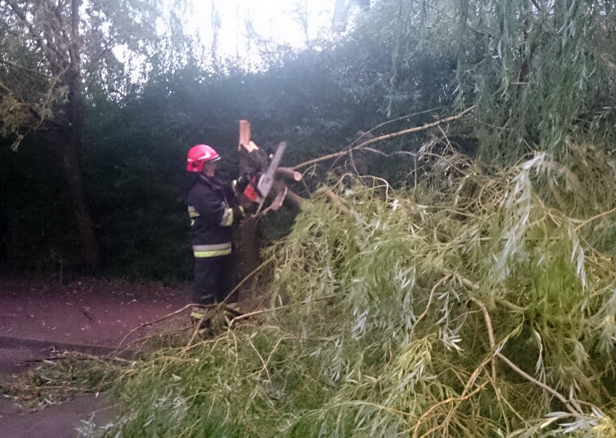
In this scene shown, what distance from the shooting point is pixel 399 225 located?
2939 mm

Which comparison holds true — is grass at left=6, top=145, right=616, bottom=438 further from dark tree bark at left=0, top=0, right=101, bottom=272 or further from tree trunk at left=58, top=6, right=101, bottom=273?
tree trunk at left=58, top=6, right=101, bottom=273

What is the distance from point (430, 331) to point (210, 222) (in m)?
3.14

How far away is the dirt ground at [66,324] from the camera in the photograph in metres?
4.26

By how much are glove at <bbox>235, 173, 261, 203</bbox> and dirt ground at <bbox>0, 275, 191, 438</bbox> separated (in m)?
1.49

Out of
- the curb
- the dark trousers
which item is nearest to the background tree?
the curb

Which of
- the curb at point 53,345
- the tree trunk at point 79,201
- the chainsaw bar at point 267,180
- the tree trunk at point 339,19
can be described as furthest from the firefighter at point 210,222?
the tree trunk at point 79,201

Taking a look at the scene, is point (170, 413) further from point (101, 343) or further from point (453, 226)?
point (101, 343)

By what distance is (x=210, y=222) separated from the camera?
5391 millimetres

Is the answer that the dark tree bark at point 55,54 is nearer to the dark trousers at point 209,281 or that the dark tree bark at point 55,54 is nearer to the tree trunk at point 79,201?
the tree trunk at point 79,201

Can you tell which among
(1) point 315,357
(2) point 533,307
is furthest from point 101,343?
(2) point 533,307

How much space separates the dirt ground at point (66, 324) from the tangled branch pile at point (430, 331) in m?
1.13

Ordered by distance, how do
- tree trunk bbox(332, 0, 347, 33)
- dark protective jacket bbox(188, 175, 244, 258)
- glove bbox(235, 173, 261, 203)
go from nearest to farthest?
glove bbox(235, 173, 261, 203)
dark protective jacket bbox(188, 175, 244, 258)
tree trunk bbox(332, 0, 347, 33)

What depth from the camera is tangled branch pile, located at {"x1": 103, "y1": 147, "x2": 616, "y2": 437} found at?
2334 mm

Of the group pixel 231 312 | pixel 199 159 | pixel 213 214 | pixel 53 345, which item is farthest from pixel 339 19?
pixel 53 345
